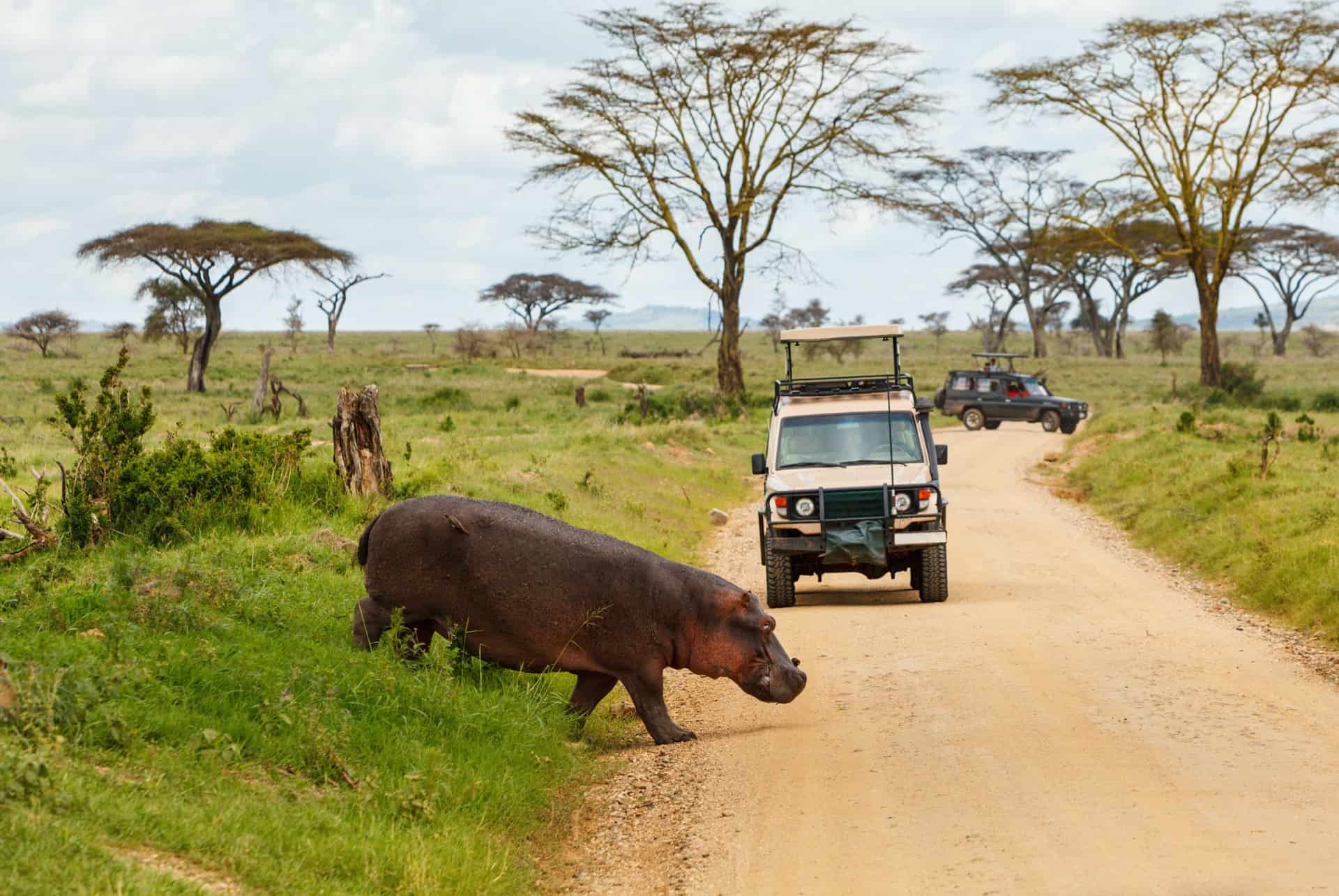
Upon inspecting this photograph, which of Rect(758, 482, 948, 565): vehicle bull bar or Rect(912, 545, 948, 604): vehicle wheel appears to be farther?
Rect(912, 545, 948, 604): vehicle wheel

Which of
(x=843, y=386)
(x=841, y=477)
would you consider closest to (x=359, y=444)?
(x=841, y=477)

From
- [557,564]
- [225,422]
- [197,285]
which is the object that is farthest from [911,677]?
[197,285]

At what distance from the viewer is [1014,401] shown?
132 ft

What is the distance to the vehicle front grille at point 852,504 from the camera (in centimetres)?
1305

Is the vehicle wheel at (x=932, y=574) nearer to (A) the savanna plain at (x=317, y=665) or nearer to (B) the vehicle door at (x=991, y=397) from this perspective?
(A) the savanna plain at (x=317, y=665)

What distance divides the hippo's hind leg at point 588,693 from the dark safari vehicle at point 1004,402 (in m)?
32.2

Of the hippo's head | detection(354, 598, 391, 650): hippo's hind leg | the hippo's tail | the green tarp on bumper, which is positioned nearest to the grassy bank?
detection(354, 598, 391, 650): hippo's hind leg

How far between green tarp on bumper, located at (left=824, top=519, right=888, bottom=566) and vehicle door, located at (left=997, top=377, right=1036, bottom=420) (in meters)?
28.2

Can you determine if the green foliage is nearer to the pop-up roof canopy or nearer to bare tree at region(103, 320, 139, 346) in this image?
the pop-up roof canopy

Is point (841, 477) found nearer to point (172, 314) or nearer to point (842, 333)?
point (842, 333)

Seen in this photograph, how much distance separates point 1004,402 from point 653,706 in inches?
1329

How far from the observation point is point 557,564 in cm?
800

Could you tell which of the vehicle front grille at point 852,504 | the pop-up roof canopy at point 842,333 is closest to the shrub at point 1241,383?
the pop-up roof canopy at point 842,333

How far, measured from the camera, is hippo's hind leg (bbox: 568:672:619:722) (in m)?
8.34
